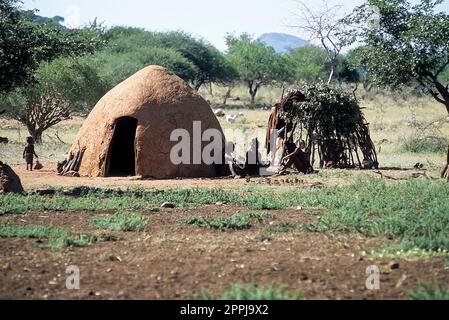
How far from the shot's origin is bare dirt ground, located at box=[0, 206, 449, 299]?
5266 mm

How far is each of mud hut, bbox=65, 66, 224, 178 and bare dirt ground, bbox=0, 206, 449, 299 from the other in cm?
666

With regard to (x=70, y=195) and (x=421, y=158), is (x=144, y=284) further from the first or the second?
(x=421, y=158)

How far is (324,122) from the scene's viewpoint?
17375mm

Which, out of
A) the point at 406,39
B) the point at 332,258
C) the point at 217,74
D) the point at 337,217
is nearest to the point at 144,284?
the point at 332,258

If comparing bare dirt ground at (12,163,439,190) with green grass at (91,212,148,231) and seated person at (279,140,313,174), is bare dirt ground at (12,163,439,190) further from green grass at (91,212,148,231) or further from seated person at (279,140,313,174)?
green grass at (91,212,148,231)

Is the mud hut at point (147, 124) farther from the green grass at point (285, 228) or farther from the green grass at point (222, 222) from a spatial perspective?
the green grass at point (285, 228)

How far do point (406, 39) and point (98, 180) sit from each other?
31.3ft

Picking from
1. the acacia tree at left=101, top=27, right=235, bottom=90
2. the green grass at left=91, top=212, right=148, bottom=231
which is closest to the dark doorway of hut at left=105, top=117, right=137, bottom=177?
the green grass at left=91, top=212, right=148, bottom=231

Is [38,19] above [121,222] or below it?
above

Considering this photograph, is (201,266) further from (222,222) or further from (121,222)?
(121,222)

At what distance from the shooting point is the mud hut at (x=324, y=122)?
56.5ft

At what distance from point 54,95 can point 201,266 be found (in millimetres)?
21302

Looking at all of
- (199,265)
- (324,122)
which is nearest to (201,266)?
(199,265)

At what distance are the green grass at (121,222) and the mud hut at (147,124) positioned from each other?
5.76 m
